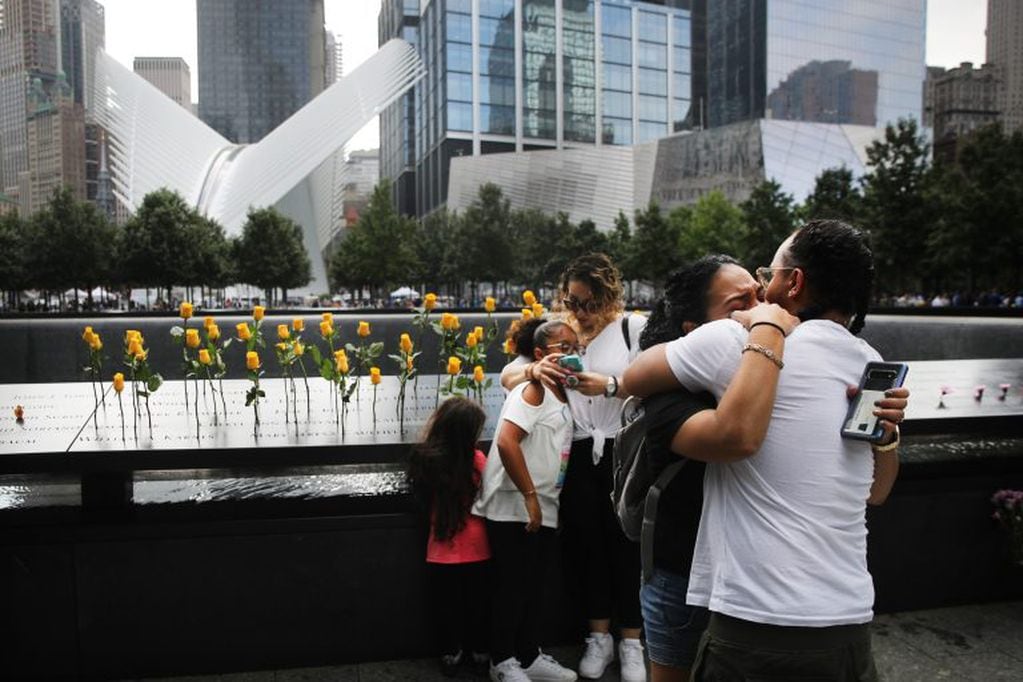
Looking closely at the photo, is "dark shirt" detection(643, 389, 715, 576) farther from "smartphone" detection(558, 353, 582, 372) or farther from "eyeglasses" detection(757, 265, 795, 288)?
"smartphone" detection(558, 353, 582, 372)

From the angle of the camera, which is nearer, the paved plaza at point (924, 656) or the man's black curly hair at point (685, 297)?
the man's black curly hair at point (685, 297)

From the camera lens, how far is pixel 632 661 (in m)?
4.06

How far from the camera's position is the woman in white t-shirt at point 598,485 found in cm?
394

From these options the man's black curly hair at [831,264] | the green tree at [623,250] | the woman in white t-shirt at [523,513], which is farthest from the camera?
the green tree at [623,250]

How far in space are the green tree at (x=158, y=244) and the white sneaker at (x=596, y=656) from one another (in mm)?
44137

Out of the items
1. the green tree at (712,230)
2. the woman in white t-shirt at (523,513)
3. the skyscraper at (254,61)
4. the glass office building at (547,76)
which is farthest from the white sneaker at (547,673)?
the skyscraper at (254,61)

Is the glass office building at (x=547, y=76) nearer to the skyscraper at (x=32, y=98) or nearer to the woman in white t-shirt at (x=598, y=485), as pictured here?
the skyscraper at (x=32, y=98)

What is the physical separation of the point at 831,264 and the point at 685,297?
1.75ft

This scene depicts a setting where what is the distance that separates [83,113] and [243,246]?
42.9 ft

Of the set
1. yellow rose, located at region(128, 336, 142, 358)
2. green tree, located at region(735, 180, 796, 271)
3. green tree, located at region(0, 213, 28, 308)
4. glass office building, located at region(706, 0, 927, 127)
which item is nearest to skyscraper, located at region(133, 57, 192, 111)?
glass office building, located at region(706, 0, 927, 127)

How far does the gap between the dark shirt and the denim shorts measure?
46 mm

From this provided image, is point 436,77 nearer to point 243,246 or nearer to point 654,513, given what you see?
point 243,246

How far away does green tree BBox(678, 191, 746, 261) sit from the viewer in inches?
2176

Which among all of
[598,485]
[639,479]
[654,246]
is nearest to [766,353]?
[639,479]
